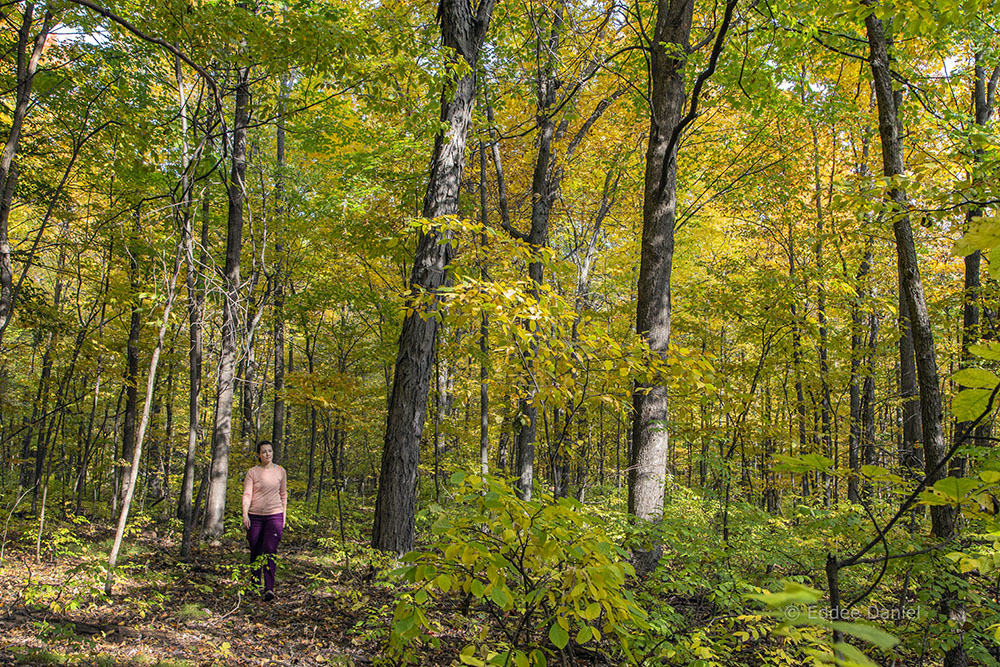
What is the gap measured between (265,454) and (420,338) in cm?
200

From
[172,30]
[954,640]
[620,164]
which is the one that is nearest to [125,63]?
[172,30]

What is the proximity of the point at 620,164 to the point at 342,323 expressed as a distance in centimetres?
749

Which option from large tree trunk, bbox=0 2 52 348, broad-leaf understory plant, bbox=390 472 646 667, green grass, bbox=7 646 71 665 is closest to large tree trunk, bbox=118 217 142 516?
large tree trunk, bbox=0 2 52 348

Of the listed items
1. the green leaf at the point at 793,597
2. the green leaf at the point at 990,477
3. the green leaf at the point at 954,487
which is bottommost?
the green leaf at the point at 793,597

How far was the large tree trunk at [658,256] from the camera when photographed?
14.0ft

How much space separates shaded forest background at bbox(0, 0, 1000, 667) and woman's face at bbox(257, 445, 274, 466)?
34.4 inches

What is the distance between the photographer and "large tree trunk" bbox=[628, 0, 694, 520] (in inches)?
168

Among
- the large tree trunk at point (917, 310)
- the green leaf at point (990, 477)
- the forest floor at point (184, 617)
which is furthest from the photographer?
the large tree trunk at point (917, 310)

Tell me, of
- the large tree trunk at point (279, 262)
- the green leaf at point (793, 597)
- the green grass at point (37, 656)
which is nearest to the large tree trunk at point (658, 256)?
the green leaf at point (793, 597)

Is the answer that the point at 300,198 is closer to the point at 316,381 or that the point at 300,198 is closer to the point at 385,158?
the point at 385,158

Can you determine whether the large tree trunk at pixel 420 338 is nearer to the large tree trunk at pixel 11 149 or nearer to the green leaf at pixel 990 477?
the large tree trunk at pixel 11 149

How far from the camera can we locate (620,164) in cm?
963

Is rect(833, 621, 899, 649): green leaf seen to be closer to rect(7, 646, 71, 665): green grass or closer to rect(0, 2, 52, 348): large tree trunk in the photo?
rect(7, 646, 71, 665): green grass

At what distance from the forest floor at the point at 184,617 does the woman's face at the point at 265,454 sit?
41.4 inches
